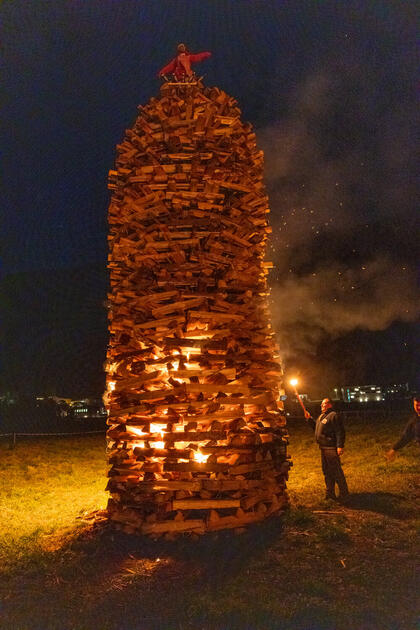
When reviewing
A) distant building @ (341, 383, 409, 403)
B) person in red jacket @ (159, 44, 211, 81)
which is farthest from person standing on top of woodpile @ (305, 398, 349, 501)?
distant building @ (341, 383, 409, 403)

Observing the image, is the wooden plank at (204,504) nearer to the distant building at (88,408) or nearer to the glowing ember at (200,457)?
the glowing ember at (200,457)

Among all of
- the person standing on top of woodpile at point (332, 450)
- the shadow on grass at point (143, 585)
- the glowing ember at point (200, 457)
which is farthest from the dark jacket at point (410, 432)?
the glowing ember at point (200, 457)

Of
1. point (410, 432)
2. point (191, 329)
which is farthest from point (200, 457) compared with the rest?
point (410, 432)

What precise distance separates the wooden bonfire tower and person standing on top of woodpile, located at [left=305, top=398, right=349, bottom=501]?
1.13 meters

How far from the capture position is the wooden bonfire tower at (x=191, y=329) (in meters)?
6.34

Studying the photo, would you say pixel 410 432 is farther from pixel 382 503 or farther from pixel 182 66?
pixel 182 66

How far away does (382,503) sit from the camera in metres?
7.39

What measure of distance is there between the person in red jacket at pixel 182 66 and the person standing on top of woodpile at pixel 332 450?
784 centimetres

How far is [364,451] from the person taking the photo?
40.4ft

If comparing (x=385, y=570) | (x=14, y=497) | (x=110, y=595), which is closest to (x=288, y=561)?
(x=385, y=570)

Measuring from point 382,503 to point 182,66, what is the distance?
31.9ft

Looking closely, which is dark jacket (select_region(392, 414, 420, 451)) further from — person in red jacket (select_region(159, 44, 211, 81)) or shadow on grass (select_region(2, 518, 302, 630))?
person in red jacket (select_region(159, 44, 211, 81))

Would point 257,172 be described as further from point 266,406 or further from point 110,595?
point 110,595

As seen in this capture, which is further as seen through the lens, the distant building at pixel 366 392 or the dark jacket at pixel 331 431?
the distant building at pixel 366 392
